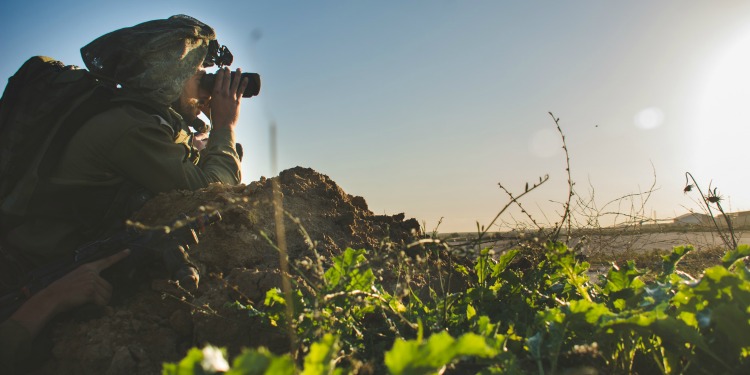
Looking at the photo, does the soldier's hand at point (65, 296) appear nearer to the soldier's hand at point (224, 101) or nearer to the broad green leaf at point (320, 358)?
the broad green leaf at point (320, 358)

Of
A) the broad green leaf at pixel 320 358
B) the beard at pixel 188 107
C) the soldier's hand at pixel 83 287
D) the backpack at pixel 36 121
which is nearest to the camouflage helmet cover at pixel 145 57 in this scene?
the backpack at pixel 36 121

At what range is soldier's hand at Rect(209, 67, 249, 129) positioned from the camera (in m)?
3.81

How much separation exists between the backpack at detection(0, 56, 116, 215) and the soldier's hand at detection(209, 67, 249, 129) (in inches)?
38.7

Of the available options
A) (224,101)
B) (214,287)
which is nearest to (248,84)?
(224,101)

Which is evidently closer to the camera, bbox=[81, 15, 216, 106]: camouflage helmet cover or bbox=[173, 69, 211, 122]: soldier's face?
bbox=[81, 15, 216, 106]: camouflage helmet cover

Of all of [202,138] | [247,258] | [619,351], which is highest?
[202,138]

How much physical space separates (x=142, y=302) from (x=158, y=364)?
1.53ft

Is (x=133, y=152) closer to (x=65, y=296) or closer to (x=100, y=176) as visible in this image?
(x=100, y=176)

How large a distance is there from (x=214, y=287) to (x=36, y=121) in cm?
164

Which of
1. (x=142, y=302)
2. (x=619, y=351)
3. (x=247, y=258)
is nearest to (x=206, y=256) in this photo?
(x=247, y=258)

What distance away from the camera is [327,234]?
2.88 m

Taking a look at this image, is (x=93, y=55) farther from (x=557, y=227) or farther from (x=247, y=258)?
(x=557, y=227)

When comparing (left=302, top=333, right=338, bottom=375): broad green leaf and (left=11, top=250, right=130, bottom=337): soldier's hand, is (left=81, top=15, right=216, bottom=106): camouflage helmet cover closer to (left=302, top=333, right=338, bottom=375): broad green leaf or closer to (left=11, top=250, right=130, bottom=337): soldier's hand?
(left=11, top=250, right=130, bottom=337): soldier's hand

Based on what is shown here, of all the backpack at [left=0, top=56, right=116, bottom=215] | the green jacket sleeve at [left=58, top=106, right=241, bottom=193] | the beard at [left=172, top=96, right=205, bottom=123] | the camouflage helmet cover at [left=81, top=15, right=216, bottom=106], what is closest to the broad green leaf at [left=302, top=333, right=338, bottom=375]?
the green jacket sleeve at [left=58, top=106, right=241, bottom=193]
